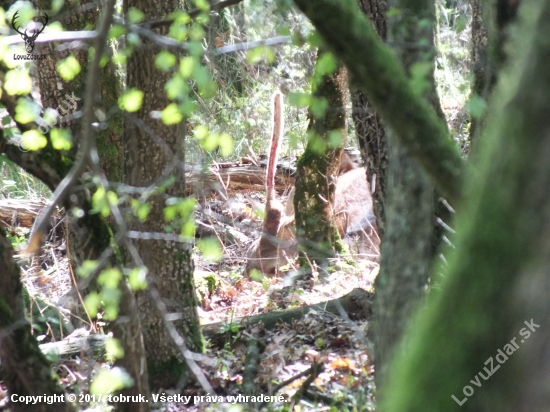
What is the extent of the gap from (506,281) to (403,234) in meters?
1.89

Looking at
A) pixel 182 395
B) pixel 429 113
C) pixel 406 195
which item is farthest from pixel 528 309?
pixel 182 395

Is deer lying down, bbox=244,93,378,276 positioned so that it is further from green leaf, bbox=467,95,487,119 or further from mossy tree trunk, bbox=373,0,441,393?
green leaf, bbox=467,95,487,119

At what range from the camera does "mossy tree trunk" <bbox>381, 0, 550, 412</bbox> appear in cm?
77

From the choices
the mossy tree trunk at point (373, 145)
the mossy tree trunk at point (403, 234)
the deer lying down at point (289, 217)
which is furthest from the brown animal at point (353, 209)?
the mossy tree trunk at point (403, 234)

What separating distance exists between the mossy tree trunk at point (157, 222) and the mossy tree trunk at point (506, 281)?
3952 millimetres

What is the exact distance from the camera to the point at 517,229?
2.60ft

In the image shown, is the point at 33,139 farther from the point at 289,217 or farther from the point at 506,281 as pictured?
the point at 289,217

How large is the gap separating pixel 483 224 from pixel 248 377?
12.7 ft

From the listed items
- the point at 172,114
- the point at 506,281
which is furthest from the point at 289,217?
the point at 506,281

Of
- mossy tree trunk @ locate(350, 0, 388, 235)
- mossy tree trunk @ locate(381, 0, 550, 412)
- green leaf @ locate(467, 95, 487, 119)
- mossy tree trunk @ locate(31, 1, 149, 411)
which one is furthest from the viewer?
mossy tree trunk @ locate(350, 0, 388, 235)

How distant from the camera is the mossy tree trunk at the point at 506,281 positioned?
775 millimetres

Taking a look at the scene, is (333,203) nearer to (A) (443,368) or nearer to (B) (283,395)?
(B) (283,395)

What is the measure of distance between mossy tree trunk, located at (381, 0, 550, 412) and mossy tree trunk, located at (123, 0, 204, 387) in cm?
395

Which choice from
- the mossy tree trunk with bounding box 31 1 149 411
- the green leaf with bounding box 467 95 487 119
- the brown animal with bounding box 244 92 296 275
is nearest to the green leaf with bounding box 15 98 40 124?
the mossy tree trunk with bounding box 31 1 149 411
